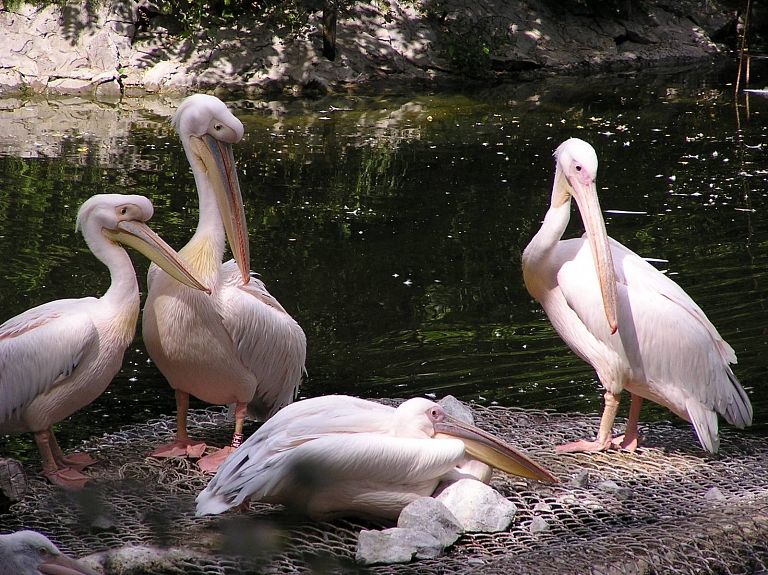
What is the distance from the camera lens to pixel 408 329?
565cm

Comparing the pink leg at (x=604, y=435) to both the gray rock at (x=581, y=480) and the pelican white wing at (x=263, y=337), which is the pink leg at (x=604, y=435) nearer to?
the gray rock at (x=581, y=480)

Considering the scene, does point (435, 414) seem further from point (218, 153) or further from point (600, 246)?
point (218, 153)

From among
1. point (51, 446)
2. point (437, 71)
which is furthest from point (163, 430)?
point (437, 71)

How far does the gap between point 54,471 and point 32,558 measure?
1.28m

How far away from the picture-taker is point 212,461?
369cm

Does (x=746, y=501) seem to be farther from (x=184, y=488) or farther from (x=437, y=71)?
(x=437, y=71)

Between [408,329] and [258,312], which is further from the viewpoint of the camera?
[408,329]

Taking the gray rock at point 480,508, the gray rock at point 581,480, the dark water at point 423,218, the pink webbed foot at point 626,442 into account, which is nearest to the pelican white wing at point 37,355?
the dark water at point 423,218

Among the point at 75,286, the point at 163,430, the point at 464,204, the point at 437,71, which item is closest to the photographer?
the point at 163,430

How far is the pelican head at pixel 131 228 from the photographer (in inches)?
143

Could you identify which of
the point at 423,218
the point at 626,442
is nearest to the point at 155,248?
the point at 626,442

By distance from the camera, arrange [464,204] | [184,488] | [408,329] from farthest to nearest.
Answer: [464,204] < [408,329] < [184,488]

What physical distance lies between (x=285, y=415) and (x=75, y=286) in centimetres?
328

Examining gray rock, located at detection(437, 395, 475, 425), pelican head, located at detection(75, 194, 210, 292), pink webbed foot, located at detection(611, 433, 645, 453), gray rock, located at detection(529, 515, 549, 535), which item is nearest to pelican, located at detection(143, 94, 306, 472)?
pelican head, located at detection(75, 194, 210, 292)
